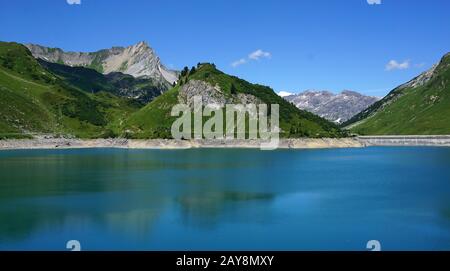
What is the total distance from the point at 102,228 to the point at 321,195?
Answer: 3425cm

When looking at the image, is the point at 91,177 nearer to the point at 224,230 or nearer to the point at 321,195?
the point at 321,195

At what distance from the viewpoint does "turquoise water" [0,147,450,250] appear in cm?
4309

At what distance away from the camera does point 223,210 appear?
57969mm

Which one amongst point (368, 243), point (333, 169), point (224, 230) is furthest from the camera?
point (333, 169)

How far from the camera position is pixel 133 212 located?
5625 centimetres

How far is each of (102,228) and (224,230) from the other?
1102 centimetres

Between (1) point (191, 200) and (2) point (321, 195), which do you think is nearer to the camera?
(1) point (191, 200)

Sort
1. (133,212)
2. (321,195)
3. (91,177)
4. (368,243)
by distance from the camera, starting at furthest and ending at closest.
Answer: (91,177)
(321,195)
(133,212)
(368,243)

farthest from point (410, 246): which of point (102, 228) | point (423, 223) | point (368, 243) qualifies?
point (102, 228)

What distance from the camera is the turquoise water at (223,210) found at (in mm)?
43094
